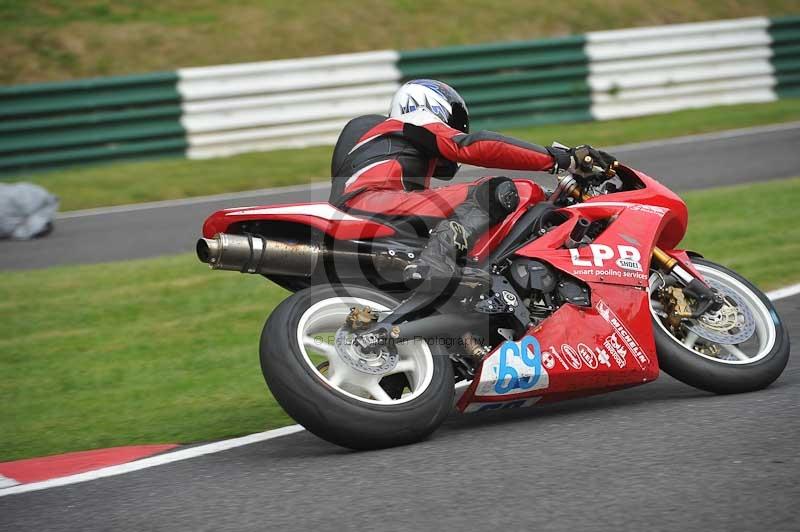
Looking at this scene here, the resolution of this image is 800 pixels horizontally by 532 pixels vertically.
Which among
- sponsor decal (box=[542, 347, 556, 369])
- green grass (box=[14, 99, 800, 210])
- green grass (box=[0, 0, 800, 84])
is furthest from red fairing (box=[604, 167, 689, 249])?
green grass (box=[0, 0, 800, 84])

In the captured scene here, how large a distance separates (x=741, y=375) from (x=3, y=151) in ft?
34.2

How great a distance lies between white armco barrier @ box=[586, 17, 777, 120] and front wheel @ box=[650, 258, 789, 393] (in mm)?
10809

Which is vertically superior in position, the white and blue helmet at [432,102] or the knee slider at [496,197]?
the white and blue helmet at [432,102]

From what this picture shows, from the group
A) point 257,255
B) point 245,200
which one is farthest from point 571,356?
point 245,200

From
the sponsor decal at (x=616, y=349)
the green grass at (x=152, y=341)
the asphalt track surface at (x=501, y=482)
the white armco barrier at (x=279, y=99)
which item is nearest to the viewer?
the asphalt track surface at (x=501, y=482)

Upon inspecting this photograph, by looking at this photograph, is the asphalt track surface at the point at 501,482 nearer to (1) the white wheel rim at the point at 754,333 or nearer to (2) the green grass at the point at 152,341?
Result: (1) the white wheel rim at the point at 754,333

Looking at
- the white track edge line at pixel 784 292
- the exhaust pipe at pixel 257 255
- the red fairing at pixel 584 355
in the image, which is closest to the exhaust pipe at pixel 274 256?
the exhaust pipe at pixel 257 255

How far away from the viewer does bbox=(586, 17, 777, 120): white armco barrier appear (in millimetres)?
15789

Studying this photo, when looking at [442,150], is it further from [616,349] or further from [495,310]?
[616,349]

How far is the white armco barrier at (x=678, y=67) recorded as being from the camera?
1579cm

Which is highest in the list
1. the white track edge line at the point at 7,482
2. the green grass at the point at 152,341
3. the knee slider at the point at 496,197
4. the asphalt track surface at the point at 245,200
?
the knee slider at the point at 496,197

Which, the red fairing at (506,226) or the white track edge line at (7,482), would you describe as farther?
the red fairing at (506,226)

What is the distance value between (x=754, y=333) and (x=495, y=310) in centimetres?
134

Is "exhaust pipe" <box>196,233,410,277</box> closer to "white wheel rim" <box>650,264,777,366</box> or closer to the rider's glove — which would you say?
the rider's glove
